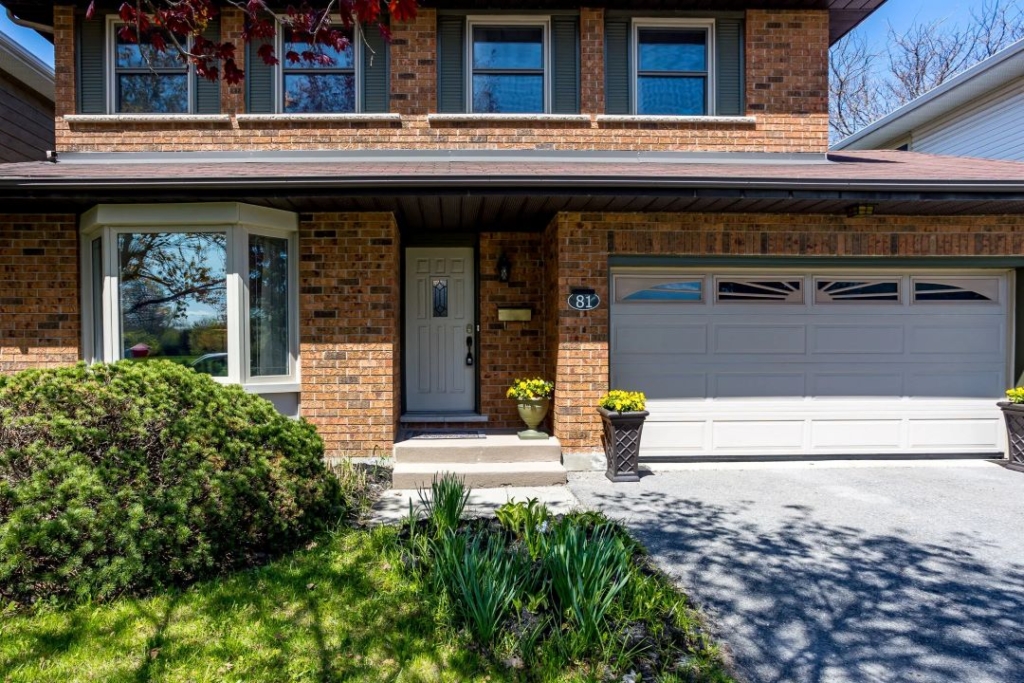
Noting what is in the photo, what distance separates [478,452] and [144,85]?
625 centimetres

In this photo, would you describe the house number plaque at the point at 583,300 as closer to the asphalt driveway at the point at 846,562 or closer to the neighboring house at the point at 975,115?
the asphalt driveway at the point at 846,562

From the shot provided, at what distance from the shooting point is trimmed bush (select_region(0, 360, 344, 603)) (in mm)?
3059

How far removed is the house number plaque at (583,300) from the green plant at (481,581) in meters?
3.46

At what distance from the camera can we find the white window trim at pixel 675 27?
23.8ft

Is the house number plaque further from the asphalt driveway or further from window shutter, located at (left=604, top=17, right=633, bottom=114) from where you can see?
window shutter, located at (left=604, top=17, right=633, bottom=114)

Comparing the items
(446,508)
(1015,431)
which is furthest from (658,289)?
(1015,431)

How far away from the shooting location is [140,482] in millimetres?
3361

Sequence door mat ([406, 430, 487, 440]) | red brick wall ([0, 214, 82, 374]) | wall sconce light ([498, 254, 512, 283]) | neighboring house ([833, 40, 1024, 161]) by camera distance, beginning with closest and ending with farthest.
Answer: red brick wall ([0, 214, 82, 374])
door mat ([406, 430, 487, 440])
wall sconce light ([498, 254, 512, 283])
neighboring house ([833, 40, 1024, 161])

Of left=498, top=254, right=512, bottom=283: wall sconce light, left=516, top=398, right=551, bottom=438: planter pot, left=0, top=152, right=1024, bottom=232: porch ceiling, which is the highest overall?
left=0, top=152, right=1024, bottom=232: porch ceiling

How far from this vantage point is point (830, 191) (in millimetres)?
5695

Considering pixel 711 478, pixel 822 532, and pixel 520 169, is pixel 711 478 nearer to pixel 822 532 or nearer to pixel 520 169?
pixel 822 532

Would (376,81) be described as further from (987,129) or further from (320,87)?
(987,129)

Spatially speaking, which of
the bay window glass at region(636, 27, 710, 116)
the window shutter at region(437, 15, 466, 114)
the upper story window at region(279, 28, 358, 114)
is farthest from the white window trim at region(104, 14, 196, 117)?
the bay window glass at region(636, 27, 710, 116)

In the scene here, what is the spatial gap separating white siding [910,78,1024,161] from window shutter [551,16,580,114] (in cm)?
798
